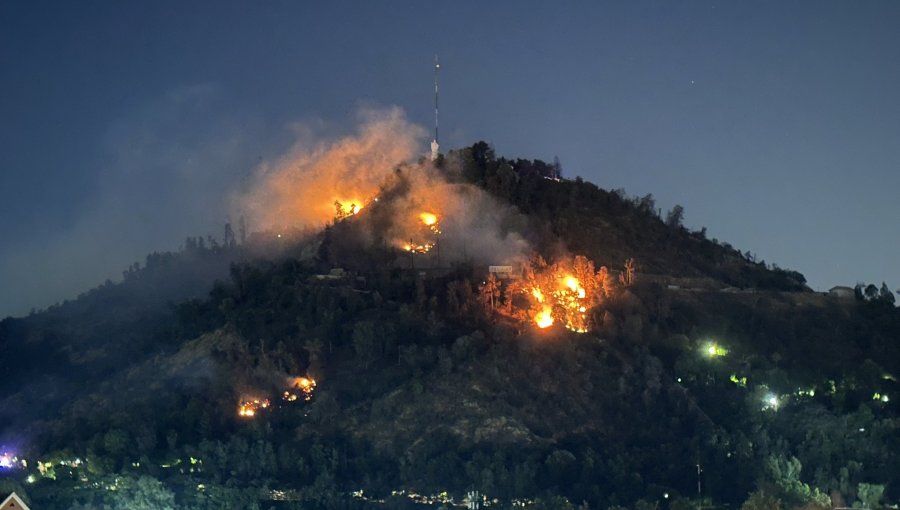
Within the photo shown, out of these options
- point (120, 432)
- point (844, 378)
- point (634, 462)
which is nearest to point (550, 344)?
point (634, 462)

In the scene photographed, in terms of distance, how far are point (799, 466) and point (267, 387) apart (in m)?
19.9

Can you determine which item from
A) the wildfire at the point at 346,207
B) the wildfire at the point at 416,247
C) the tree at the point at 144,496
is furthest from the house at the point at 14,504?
the wildfire at the point at 346,207

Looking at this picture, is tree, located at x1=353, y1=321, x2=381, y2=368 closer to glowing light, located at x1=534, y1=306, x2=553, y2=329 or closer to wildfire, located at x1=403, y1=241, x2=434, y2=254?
glowing light, located at x1=534, y1=306, x2=553, y2=329

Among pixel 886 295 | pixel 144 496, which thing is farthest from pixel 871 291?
pixel 144 496

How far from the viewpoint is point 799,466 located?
5472 centimetres

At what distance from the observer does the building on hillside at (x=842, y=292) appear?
72.9 meters

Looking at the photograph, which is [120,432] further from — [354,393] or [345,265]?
[345,265]

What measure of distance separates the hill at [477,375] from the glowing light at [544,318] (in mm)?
108

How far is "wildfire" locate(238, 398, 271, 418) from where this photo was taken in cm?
6050

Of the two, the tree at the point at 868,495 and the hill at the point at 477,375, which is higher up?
the hill at the point at 477,375

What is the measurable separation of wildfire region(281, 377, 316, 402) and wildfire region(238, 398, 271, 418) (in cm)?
81

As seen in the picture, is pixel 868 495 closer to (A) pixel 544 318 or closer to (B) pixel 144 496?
(A) pixel 544 318

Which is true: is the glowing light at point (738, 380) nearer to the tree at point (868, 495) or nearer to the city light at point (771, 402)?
the city light at point (771, 402)

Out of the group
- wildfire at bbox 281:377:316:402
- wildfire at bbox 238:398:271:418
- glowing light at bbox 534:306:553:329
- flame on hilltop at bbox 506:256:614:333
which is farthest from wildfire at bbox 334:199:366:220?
wildfire at bbox 238:398:271:418
